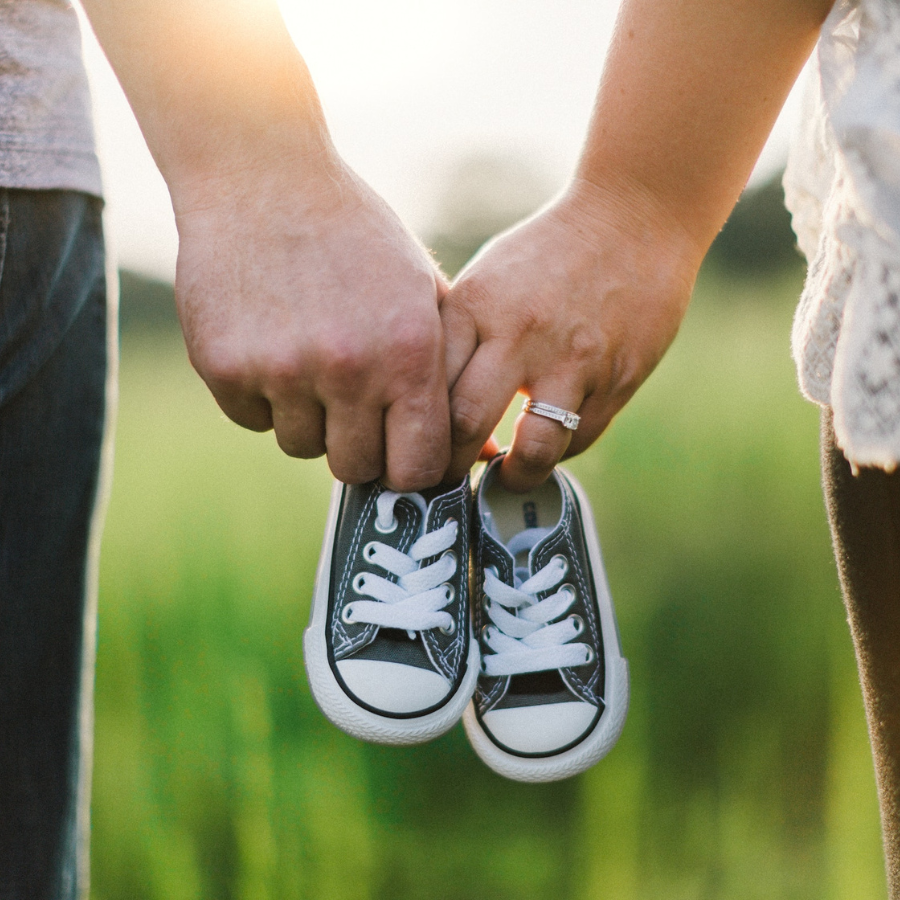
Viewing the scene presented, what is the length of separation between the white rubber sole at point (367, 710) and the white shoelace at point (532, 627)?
0.04m

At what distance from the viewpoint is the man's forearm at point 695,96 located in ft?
2.14

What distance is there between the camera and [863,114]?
0.45m

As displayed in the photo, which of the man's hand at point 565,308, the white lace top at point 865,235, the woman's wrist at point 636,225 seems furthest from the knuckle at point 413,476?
the white lace top at point 865,235

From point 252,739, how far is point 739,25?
1.77 m

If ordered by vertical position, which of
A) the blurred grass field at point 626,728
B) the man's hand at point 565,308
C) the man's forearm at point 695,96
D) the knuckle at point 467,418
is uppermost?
the man's forearm at point 695,96

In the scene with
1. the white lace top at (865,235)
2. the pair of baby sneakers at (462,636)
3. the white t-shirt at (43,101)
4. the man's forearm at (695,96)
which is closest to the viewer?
the white lace top at (865,235)

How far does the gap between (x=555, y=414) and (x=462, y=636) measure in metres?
0.31

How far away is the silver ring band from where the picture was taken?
0.83 meters

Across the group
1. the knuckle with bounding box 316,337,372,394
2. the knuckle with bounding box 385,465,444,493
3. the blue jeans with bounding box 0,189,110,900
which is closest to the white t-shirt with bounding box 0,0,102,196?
the blue jeans with bounding box 0,189,110,900

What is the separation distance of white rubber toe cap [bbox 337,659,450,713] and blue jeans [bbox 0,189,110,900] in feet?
1.16

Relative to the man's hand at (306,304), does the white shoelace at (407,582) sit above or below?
below

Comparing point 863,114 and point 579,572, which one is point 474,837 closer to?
point 579,572

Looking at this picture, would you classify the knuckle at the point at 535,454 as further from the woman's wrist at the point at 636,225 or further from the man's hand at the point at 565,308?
the woman's wrist at the point at 636,225

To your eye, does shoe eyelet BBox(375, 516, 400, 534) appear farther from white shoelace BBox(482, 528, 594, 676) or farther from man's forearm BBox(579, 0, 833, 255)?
man's forearm BBox(579, 0, 833, 255)
